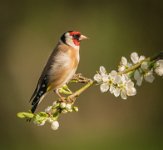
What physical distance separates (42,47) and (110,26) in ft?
2.59

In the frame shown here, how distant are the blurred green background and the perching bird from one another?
4380 millimetres

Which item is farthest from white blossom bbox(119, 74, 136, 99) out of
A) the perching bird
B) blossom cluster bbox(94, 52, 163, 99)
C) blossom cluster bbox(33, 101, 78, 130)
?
the perching bird

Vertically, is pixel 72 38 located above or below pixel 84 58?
above

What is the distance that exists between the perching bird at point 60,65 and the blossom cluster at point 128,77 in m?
0.47

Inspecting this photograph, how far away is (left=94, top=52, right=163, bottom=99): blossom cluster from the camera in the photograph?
1.71 metres

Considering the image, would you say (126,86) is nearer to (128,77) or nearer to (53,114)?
(128,77)

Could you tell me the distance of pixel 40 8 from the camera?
8.05m

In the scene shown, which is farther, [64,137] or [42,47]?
[42,47]

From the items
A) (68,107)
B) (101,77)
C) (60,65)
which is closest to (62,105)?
(68,107)

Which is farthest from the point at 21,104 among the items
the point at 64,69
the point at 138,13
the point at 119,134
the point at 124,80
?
the point at 124,80

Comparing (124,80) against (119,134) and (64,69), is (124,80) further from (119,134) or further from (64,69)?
(119,134)

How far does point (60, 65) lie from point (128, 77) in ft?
2.49

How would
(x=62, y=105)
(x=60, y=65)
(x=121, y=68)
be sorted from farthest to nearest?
(x=60, y=65) → (x=121, y=68) → (x=62, y=105)

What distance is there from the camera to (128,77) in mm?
1722
